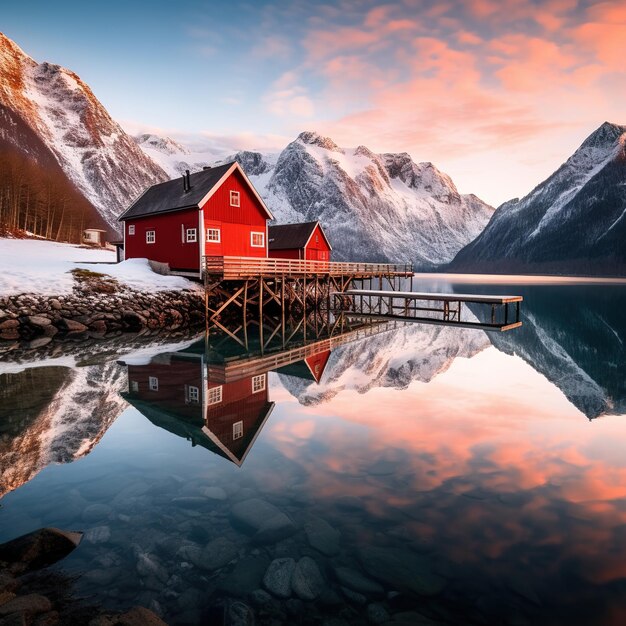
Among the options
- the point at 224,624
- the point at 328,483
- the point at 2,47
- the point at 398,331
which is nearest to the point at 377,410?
the point at 328,483

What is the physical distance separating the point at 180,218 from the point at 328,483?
28.7 metres

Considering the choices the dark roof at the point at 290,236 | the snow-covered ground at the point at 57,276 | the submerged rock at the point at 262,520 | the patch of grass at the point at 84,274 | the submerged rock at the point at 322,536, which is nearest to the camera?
the submerged rock at the point at 322,536

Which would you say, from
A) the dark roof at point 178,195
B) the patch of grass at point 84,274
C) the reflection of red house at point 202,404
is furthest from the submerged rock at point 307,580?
the dark roof at point 178,195

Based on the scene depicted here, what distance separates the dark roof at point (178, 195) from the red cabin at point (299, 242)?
47.1ft

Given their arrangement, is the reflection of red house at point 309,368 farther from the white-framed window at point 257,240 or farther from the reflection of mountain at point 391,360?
the white-framed window at point 257,240

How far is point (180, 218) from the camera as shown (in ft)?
109

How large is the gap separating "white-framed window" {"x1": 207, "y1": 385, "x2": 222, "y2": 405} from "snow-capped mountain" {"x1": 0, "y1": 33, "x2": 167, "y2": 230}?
136 m

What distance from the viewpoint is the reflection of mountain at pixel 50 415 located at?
9.35 metres

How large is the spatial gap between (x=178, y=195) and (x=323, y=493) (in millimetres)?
31530

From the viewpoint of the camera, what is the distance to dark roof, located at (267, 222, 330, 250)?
169 feet

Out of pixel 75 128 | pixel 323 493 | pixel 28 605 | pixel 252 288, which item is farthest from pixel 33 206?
pixel 75 128

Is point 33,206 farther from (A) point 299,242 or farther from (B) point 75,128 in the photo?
(B) point 75,128

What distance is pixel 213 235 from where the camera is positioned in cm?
3275

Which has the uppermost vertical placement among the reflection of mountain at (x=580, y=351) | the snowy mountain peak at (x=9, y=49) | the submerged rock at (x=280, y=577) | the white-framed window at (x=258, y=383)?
the snowy mountain peak at (x=9, y=49)
